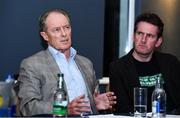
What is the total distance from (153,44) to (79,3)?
26.3 inches

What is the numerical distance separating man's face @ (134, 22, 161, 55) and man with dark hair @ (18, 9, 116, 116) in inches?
15.3

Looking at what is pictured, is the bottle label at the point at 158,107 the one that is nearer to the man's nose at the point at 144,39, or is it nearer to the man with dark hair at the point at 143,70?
the man with dark hair at the point at 143,70

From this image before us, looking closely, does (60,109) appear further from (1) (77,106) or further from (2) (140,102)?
(2) (140,102)

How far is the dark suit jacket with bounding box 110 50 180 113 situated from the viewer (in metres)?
2.92

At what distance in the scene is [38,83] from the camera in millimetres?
2537

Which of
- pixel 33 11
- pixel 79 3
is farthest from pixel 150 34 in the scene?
pixel 33 11

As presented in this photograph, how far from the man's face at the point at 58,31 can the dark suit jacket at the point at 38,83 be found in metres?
0.09

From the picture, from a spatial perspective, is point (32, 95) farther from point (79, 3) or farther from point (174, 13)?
point (174, 13)

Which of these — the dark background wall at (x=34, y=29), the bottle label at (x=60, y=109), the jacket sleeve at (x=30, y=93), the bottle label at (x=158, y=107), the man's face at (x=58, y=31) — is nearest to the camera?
the bottle label at (x=60, y=109)

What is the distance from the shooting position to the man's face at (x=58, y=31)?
8.83ft

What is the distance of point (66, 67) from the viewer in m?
2.72

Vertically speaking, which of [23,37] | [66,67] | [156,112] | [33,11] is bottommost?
[156,112]

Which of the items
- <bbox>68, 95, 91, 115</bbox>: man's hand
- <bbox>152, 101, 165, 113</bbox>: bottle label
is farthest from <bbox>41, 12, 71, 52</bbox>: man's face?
<bbox>152, 101, 165, 113</bbox>: bottle label

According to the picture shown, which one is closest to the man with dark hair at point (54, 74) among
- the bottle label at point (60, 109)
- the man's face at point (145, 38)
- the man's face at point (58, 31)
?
the man's face at point (58, 31)
